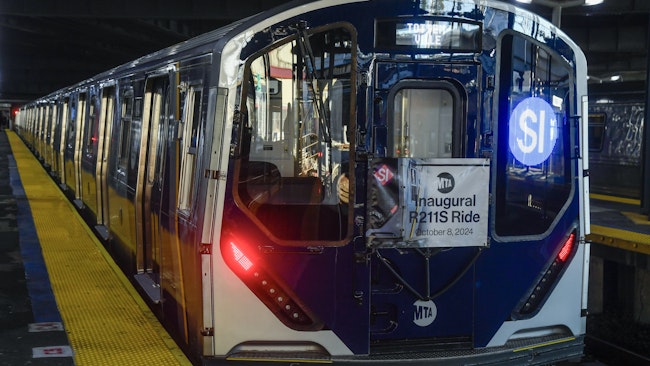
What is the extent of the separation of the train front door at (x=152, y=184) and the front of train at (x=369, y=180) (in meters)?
1.57

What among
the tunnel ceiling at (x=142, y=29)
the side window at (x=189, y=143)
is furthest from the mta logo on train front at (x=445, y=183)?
the tunnel ceiling at (x=142, y=29)

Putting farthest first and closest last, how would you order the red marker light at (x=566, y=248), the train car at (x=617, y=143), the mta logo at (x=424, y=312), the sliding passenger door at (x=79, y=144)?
the train car at (x=617, y=143) < the sliding passenger door at (x=79, y=144) < the red marker light at (x=566, y=248) < the mta logo at (x=424, y=312)

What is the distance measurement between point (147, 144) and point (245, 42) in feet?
8.55

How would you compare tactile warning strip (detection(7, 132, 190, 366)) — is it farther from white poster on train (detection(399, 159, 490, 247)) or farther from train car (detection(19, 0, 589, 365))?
white poster on train (detection(399, 159, 490, 247))

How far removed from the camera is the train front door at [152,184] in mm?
5934

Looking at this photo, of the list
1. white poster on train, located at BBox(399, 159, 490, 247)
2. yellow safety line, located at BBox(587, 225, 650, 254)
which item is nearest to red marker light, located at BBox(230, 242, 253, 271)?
Result: white poster on train, located at BBox(399, 159, 490, 247)

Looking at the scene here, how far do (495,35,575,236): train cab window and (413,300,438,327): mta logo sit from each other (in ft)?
2.09

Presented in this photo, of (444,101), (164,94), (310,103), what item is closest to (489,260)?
(444,101)

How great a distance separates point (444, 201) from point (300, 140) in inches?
36.1

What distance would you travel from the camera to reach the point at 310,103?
4.47m

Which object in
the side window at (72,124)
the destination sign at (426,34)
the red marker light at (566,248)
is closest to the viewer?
the destination sign at (426,34)

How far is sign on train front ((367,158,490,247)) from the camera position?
4.36m

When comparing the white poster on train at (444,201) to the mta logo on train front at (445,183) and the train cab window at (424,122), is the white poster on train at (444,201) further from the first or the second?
the train cab window at (424,122)

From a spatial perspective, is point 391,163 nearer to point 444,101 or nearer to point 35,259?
point 444,101
